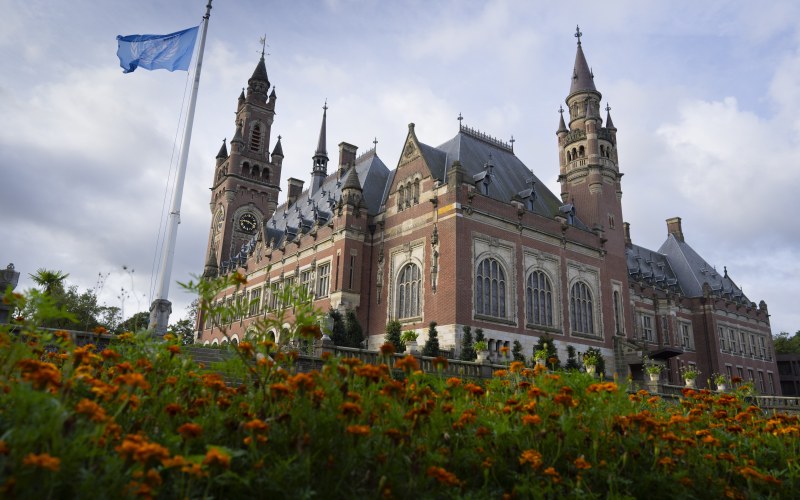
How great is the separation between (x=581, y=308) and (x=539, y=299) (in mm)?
4264

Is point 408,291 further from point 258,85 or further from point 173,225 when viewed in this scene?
point 258,85

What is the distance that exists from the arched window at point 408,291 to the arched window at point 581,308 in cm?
1118

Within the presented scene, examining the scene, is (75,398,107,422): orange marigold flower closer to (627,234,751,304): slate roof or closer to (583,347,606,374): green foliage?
(583,347,606,374): green foliage

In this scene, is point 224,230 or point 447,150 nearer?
point 447,150

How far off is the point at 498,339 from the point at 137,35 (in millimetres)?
24064

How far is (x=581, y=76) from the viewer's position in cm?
4525

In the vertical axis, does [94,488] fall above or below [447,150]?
below

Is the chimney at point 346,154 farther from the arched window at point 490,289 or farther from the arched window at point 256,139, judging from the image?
the arched window at point 490,289

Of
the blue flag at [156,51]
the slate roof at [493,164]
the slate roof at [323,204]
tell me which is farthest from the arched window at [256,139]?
the blue flag at [156,51]

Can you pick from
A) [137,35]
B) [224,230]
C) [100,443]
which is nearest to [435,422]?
[100,443]

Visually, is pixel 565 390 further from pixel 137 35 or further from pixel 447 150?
pixel 447 150

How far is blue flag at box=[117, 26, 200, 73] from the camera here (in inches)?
837

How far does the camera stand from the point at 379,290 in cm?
3734

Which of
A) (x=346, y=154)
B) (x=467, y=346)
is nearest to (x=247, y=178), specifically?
(x=346, y=154)
